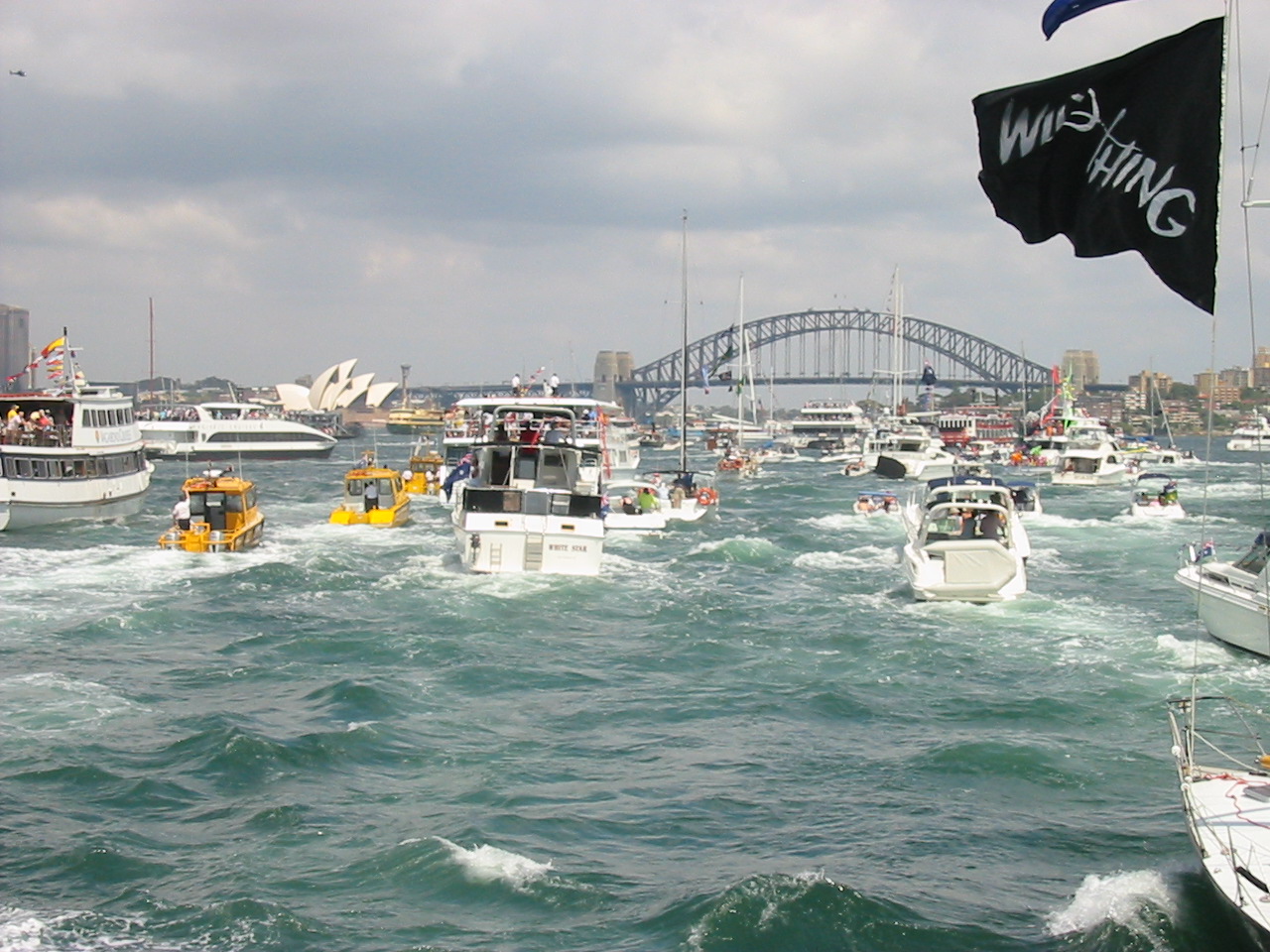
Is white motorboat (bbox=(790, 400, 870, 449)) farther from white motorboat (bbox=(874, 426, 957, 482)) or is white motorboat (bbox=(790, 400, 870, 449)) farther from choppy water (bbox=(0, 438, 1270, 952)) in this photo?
choppy water (bbox=(0, 438, 1270, 952))

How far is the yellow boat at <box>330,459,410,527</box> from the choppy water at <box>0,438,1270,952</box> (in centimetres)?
1272

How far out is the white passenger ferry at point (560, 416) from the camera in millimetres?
35812

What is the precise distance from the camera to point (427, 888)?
12477 millimetres

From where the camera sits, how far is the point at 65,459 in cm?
4412

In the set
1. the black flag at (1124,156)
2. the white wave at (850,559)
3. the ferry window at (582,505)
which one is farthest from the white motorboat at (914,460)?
the black flag at (1124,156)

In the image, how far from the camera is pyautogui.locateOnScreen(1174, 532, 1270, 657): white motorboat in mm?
21266

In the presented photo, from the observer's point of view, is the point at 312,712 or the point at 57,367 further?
the point at 57,367

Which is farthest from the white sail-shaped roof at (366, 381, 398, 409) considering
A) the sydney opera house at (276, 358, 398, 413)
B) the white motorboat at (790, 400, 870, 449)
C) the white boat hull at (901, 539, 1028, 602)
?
the white boat hull at (901, 539, 1028, 602)

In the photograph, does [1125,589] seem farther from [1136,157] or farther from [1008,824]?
[1136,157]

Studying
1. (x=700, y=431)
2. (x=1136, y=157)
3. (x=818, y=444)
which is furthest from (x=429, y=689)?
(x=700, y=431)

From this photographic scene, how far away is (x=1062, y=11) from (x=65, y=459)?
41.2 metres

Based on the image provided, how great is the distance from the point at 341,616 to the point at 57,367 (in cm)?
3164

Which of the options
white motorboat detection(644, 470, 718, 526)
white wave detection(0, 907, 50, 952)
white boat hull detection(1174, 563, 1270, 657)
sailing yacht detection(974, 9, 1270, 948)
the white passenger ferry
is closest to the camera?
sailing yacht detection(974, 9, 1270, 948)

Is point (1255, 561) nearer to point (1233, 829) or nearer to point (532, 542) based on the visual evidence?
point (1233, 829)
